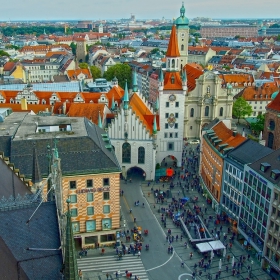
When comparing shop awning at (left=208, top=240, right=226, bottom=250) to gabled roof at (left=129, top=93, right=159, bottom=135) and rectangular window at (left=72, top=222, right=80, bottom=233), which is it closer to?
rectangular window at (left=72, top=222, right=80, bottom=233)

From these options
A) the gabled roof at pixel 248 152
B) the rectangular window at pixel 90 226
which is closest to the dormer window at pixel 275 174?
the gabled roof at pixel 248 152

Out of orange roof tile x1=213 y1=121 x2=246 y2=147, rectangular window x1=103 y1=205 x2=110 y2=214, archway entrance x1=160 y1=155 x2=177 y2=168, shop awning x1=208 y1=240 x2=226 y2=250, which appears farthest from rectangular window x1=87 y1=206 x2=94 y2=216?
archway entrance x1=160 y1=155 x2=177 y2=168

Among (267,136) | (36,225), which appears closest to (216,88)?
(267,136)

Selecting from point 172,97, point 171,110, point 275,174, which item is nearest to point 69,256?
point 275,174

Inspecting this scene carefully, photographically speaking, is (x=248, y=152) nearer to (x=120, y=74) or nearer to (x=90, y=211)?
(x=90, y=211)

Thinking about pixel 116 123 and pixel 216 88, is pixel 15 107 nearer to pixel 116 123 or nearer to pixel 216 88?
pixel 116 123

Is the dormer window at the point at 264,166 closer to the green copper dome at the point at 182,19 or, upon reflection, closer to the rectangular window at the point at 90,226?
the rectangular window at the point at 90,226
